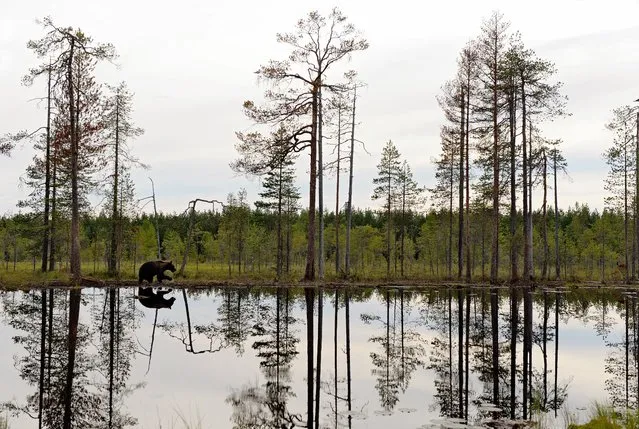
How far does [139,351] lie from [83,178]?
25021 millimetres

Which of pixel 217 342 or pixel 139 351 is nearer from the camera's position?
pixel 139 351

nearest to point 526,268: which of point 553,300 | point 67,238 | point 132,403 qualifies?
point 553,300

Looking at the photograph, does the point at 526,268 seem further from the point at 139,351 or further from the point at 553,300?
the point at 139,351

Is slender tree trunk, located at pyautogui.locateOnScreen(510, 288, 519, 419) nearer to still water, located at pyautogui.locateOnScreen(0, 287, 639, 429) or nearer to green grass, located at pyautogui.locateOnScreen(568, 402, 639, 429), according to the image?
still water, located at pyautogui.locateOnScreen(0, 287, 639, 429)

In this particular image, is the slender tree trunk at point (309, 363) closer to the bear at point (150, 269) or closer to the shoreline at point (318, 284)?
the shoreline at point (318, 284)

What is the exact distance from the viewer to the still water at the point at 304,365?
8242 mm

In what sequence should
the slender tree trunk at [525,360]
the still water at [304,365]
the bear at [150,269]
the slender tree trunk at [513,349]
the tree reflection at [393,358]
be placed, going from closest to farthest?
the still water at [304,365] → the slender tree trunk at [525,360] → the slender tree trunk at [513,349] → the tree reflection at [393,358] → the bear at [150,269]

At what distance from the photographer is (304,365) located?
11.6m

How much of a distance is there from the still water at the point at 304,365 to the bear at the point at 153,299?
1.28m

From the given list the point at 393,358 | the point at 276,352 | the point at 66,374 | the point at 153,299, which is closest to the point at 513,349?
the point at 393,358

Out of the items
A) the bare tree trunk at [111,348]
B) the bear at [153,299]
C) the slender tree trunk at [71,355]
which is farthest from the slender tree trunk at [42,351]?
the bear at [153,299]

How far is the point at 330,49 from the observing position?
31.6 meters

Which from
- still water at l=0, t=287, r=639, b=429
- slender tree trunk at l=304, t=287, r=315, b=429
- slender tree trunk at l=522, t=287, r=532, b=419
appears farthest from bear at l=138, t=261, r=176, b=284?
slender tree trunk at l=522, t=287, r=532, b=419

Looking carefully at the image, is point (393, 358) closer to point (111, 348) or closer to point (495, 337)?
point (495, 337)
